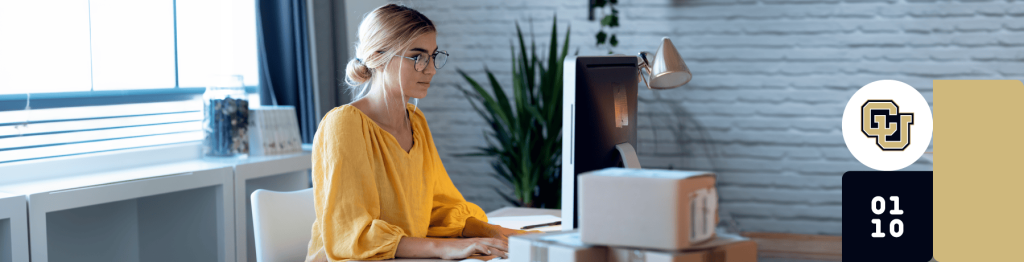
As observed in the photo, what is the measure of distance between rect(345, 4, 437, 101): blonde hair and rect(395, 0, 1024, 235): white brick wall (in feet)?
7.20

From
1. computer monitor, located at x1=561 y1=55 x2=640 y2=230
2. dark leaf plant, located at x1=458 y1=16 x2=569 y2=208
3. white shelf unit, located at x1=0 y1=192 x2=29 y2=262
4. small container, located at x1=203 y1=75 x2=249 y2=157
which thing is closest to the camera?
computer monitor, located at x1=561 y1=55 x2=640 y2=230

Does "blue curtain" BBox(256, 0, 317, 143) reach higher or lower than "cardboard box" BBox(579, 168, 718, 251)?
higher

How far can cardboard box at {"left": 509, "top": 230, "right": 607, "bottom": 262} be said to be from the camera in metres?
1.01

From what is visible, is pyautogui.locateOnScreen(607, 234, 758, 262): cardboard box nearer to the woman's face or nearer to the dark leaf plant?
the woman's face

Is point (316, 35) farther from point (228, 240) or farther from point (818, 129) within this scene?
point (818, 129)

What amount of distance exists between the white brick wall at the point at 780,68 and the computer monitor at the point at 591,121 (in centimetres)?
242

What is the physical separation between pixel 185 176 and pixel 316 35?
1219 mm

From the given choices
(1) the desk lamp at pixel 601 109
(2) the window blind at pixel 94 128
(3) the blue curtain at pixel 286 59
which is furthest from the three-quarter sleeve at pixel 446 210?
(3) the blue curtain at pixel 286 59

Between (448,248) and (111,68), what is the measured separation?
5.72 feet

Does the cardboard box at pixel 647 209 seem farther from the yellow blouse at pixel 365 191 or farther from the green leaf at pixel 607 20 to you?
the green leaf at pixel 607 20

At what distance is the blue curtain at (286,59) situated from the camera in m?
3.12

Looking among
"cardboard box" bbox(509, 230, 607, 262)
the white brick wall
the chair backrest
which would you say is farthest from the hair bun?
the white brick wall

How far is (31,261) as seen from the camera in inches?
75.9

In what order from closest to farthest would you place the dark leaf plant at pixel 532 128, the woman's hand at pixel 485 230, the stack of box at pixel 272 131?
the woman's hand at pixel 485 230 → the stack of box at pixel 272 131 → the dark leaf plant at pixel 532 128
